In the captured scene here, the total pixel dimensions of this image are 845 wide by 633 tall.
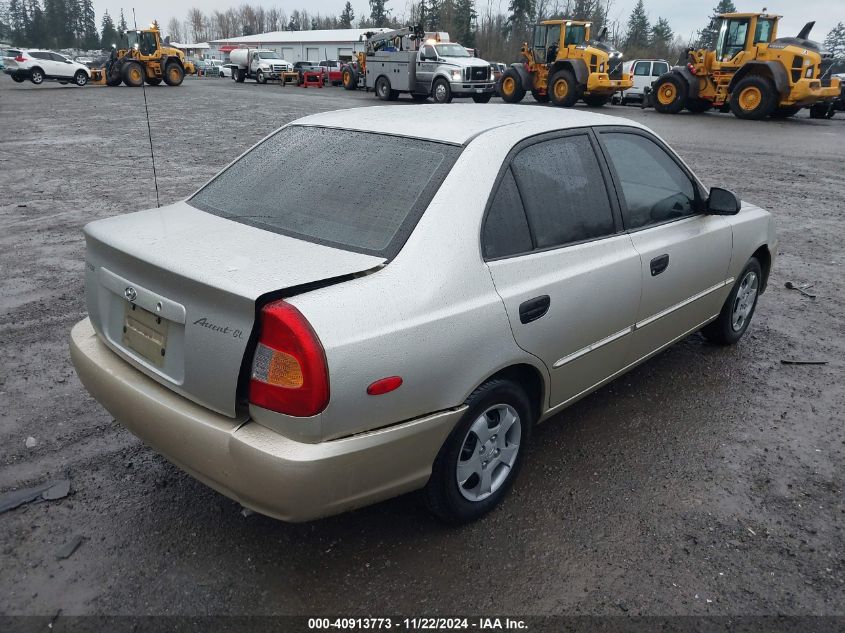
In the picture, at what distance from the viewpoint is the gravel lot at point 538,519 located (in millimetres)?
2486

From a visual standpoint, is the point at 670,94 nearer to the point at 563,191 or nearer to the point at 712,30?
the point at 712,30

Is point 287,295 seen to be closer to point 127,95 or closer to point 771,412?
point 771,412

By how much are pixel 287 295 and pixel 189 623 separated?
119 centimetres

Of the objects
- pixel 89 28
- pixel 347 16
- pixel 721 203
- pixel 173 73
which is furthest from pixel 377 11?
pixel 721 203

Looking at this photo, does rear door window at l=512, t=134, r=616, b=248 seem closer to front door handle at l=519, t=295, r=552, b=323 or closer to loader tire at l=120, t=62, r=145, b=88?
front door handle at l=519, t=295, r=552, b=323

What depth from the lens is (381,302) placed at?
227 cm

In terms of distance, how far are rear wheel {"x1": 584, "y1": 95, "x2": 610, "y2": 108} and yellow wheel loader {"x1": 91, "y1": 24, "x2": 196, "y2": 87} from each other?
21.6 metres

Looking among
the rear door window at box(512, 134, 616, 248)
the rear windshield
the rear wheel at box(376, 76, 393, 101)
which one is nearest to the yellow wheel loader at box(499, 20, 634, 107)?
the rear wheel at box(376, 76, 393, 101)

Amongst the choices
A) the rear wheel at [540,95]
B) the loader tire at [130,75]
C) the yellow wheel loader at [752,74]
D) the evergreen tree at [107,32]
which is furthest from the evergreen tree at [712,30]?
the evergreen tree at [107,32]

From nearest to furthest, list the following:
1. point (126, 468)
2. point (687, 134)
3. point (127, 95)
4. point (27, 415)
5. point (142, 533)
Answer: point (142, 533) < point (126, 468) < point (27, 415) < point (687, 134) < point (127, 95)

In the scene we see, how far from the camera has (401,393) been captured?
7.54 ft

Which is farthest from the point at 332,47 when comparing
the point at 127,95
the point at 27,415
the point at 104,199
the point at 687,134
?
the point at 27,415

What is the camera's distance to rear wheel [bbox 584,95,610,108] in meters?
25.3

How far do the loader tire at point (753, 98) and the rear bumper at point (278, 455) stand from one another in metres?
21.3
